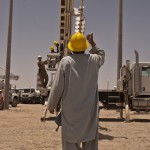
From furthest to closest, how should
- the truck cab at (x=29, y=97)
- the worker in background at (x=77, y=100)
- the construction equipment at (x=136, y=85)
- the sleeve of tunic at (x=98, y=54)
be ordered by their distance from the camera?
1. the truck cab at (x=29, y=97)
2. the construction equipment at (x=136, y=85)
3. the sleeve of tunic at (x=98, y=54)
4. the worker in background at (x=77, y=100)

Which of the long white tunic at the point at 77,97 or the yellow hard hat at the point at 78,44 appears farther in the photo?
the yellow hard hat at the point at 78,44

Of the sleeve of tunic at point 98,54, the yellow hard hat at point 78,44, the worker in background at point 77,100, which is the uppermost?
the yellow hard hat at point 78,44

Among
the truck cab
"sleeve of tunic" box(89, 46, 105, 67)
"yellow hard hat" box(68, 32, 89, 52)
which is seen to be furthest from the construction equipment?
the truck cab

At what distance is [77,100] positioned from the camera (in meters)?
4.12

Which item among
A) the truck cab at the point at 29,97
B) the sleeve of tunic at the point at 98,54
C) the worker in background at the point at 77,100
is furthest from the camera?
the truck cab at the point at 29,97

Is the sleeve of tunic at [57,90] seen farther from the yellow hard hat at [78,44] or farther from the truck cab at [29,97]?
the truck cab at [29,97]

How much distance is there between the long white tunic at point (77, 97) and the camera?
4.11 metres

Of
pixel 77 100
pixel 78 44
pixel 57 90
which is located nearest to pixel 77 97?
pixel 77 100

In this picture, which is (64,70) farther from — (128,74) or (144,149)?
(128,74)

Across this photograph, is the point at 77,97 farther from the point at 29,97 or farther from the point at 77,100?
the point at 29,97

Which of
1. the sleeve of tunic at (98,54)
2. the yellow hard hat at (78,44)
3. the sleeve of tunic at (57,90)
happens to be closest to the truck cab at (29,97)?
the sleeve of tunic at (98,54)

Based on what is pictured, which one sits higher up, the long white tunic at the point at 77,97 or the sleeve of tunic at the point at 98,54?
the sleeve of tunic at the point at 98,54

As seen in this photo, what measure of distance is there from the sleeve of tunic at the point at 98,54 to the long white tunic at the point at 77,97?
0.39 feet

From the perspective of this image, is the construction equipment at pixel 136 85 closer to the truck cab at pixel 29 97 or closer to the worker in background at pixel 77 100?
the worker in background at pixel 77 100
